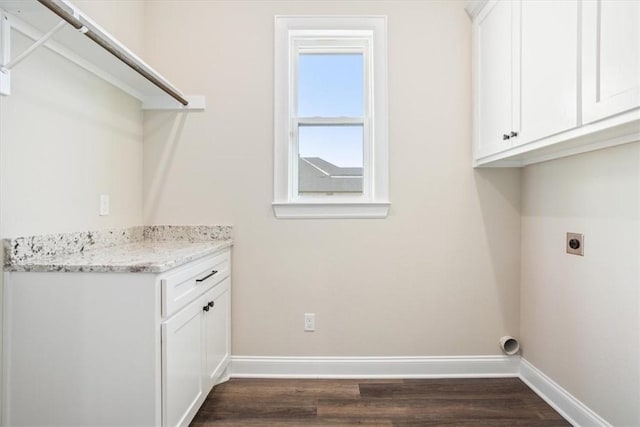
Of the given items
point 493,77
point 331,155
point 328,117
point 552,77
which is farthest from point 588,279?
point 328,117

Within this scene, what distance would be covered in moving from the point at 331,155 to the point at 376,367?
1481mm

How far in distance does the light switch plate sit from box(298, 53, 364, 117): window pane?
1.53 metres

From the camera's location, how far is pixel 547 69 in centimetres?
159

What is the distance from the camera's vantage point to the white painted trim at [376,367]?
232 cm

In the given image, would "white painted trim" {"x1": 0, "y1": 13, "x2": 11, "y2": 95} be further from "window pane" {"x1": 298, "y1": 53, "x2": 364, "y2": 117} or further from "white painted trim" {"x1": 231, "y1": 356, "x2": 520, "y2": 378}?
"white painted trim" {"x1": 231, "y1": 356, "x2": 520, "y2": 378}

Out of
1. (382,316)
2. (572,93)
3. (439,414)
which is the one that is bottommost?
(439,414)

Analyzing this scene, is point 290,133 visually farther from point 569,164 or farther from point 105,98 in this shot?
point 569,164

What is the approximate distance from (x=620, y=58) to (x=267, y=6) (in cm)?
198

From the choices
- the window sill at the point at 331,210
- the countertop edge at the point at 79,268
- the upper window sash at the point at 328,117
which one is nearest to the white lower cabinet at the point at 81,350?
the countertop edge at the point at 79,268

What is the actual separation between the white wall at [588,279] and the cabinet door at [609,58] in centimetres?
39

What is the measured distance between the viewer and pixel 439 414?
192 cm

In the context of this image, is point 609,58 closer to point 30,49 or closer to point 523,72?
point 523,72

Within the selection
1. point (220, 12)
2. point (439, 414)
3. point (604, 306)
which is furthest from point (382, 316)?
point (220, 12)

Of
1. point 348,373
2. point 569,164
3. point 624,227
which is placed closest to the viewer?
point 624,227
